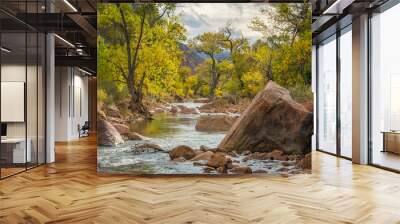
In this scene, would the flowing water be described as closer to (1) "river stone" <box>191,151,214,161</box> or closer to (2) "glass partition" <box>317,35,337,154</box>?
(1) "river stone" <box>191,151,214,161</box>

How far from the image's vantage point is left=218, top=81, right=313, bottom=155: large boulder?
269 inches

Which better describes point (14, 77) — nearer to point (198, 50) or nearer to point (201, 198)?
point (198, 50)

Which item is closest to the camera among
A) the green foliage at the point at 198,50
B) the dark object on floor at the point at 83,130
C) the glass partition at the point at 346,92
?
the green foliage at the point at 198,50

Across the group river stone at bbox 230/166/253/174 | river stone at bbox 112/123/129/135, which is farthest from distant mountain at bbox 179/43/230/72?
river stone at bbox 230/166/253/174

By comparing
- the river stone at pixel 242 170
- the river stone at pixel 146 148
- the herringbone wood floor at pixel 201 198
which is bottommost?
the herringbone wood floor at pixel 201 198

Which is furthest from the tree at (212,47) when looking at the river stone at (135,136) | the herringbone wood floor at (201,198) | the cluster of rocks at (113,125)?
the herringbone wood floor at (201,198)

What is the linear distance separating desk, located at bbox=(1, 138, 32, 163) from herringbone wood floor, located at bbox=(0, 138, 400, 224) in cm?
34

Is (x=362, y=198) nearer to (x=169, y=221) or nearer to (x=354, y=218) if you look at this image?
(x=354, y=218)

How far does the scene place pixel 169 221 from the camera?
4.05 m

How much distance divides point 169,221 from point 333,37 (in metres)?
7.68

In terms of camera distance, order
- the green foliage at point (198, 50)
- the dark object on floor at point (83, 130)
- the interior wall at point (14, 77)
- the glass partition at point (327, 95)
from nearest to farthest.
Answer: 1. the interior wall at point (14, 77)
2. the green foliage at point (198, 50)
3. the glass partition at point (327, 95)
4. the dark object on floor at point (83, 130)

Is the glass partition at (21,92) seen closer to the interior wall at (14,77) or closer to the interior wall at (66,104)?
the interior wall at (14,77)

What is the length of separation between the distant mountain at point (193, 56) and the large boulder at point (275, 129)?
1063 mm

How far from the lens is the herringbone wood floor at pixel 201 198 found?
4.20m
